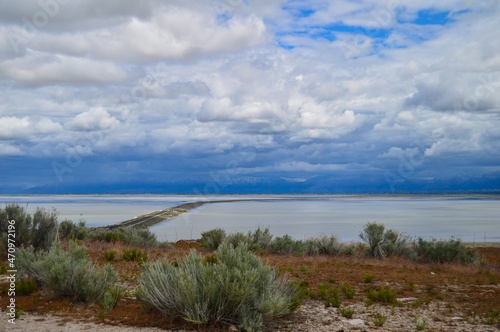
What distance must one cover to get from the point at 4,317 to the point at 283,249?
40.4 ft

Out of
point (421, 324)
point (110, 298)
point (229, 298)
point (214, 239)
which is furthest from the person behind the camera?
point (214, 239)

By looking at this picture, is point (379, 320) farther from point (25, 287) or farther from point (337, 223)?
point (337, 223)

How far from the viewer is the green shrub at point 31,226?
40.3 ft

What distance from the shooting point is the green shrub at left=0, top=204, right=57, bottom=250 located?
12.3 meters

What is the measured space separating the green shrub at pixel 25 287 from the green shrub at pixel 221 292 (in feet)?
8.98

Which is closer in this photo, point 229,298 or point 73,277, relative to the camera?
point 229,298

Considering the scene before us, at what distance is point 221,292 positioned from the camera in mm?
6172

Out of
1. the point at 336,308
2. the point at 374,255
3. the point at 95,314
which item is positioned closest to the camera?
the point at 95,314

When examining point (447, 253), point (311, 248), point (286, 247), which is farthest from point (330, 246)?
point (447, 253)

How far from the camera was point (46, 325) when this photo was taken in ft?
20.7

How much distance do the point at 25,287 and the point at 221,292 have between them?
4392mm

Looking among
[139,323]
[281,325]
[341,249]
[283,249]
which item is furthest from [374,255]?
[139,323]

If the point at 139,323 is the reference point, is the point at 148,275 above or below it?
above

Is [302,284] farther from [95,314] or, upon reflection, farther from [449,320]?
[95,314]
